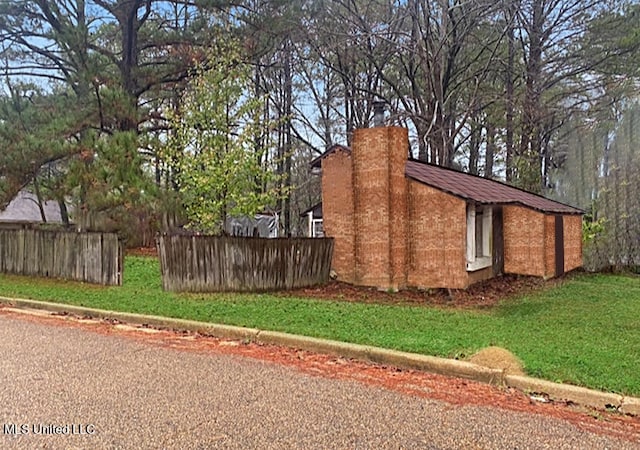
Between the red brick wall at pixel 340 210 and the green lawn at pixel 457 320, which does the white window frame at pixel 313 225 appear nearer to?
the red brick wall at pixel 340 210

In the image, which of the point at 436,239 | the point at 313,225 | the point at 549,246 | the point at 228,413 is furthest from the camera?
the point at 313,225

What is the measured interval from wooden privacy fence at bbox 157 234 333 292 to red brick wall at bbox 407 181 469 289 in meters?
Result: 2.42

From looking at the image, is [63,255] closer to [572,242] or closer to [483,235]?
[483,235]

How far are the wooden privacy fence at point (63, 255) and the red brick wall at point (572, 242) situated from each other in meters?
12.5

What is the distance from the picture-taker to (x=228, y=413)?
406cm

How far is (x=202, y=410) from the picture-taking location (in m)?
4.11

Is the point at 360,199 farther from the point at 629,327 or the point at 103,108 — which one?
the point at 103,108

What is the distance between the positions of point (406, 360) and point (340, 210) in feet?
24.4

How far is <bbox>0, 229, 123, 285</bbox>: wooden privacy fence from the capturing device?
38.7 feet

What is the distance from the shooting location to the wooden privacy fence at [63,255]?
11797mm

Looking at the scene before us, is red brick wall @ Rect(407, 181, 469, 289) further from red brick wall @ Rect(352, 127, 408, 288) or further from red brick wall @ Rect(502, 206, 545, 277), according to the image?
red brick wall @ Rect(502, 206, 545, 277)

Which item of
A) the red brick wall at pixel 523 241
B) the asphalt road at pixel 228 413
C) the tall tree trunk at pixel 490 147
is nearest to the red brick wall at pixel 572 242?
the red brick wall at pixel 523 241

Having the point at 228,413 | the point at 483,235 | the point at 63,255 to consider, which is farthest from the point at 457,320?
the point at 63,255

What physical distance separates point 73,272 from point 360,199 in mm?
7137
